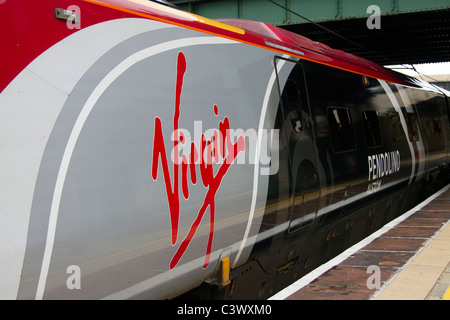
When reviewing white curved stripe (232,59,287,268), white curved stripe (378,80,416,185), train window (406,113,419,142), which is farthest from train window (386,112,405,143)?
white curved stripe (232,59,287,268)

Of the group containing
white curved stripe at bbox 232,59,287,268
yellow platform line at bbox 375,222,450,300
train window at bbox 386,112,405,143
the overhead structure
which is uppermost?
the overhead structure

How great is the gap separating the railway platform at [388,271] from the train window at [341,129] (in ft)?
4.07

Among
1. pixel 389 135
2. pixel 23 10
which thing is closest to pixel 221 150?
pixel 23 10

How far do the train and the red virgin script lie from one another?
1 cm

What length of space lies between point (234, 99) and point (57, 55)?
180 cm

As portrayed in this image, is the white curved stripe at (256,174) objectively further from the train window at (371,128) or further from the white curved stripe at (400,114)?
the white curved stripe at (400,114)

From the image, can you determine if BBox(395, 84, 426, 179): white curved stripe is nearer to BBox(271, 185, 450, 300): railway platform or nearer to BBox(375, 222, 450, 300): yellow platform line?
BBox(271, 185, 450, 300): railway platform

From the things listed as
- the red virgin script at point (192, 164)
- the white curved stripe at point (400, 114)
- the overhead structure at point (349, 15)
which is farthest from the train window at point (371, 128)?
the overhead structure at point (349, 15)

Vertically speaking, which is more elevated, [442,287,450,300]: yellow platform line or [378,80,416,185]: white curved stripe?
[378,80,416,185]: white curved stripe

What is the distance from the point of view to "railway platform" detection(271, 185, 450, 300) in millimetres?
4445

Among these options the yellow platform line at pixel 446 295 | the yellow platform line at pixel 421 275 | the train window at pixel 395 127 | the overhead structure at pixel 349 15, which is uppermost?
the overhead structure at pixel 349 15

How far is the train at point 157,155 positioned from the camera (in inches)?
104
